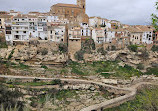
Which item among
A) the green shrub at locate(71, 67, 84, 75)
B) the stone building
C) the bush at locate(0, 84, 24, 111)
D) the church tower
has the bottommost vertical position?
the bush at locate(0, 84, 24, 111)

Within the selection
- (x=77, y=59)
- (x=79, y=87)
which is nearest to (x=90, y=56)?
(x=77, y=59)

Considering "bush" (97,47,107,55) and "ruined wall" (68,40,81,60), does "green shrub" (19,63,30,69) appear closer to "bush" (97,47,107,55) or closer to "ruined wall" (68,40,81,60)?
"ruined wall" (68,40,81,60)

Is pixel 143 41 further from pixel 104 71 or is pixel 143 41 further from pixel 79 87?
pixel 79 87

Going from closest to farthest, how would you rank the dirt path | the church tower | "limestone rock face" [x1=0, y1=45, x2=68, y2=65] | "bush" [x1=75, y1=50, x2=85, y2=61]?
the dirt path, "limestone rock face" [x1=0, y1=45, x2=68, y2=65], "bush" [x1=75, y1=50, x2=85, y2=61], the church tower

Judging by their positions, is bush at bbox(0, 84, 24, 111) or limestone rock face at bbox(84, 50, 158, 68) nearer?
bush at bbox(0, 84, 24, 111)

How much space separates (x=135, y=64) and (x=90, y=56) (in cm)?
895

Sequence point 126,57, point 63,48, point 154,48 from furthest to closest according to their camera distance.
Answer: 1. point 154,48
2. point 126,57
3. point 63,48

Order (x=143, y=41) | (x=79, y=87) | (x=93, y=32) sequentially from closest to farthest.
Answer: (x=79, y=87)
(x=93, y=32)
(x=143, y=41)

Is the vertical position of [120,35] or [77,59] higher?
[120,35]

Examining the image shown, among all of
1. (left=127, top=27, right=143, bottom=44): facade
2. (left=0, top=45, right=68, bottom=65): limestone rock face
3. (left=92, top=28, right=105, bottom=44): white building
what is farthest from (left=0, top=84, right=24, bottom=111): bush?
(left=127, top=27, right=143, bottom=44): facade

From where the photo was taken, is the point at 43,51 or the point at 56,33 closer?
the point at 43,51

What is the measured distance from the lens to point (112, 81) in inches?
915

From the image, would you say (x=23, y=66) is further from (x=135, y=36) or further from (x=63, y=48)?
(x=135, y=36)

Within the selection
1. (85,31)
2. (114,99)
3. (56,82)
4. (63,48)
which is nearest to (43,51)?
(63,48)
